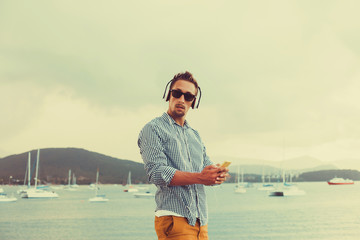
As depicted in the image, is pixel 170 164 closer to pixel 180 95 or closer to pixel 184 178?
pixel 184 178

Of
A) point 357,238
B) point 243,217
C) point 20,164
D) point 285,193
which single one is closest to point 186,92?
point 357,238

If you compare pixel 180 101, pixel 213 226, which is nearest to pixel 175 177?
pixel 180 101

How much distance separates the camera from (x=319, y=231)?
162 feet

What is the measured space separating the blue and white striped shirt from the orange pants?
0.03 metres

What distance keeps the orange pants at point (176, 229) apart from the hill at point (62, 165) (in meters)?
166

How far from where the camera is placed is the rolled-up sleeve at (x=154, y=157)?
2.00 m

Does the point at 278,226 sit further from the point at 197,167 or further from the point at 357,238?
the point at 197,167

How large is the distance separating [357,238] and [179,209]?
1888 inches

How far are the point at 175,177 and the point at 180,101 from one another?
19.8 inches

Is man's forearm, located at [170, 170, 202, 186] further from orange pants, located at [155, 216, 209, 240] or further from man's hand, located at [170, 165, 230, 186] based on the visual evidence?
orange pants, located at [155, 216, 209, 240]

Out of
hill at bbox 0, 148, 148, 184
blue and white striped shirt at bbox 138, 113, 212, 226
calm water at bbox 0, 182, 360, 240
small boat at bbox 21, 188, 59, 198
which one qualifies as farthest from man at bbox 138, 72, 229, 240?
hill at bbox 0, 148, 148, 184

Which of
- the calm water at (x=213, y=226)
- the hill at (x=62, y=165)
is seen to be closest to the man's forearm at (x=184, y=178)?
the calm water at (x=213, y=226)

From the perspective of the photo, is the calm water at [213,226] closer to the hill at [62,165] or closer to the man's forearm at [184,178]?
the man's forearm at [184,178]

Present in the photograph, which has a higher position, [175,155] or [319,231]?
[175,155]
